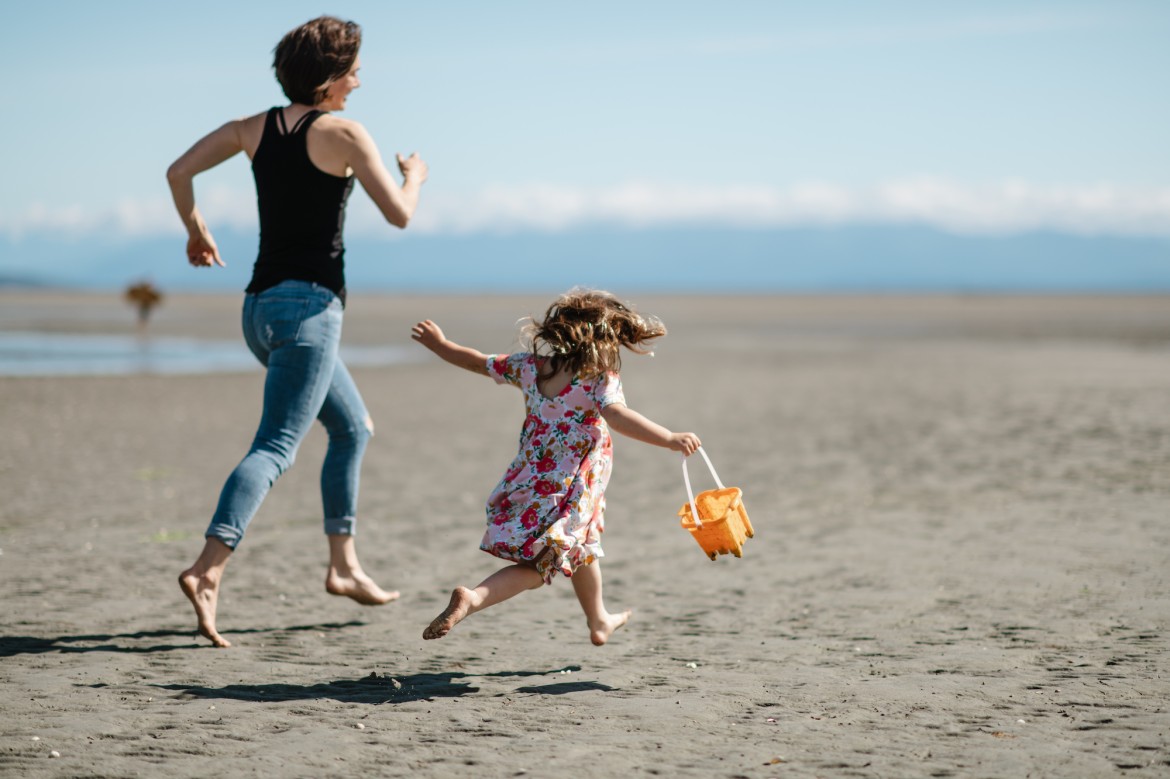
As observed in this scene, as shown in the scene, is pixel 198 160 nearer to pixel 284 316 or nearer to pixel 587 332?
pixel 284 316

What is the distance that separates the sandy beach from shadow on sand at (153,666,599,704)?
2 centimetres

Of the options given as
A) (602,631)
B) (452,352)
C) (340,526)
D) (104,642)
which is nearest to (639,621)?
(602,631)

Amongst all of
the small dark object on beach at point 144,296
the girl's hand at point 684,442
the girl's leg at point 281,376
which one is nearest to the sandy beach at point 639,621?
the girl's leg at point 281,376

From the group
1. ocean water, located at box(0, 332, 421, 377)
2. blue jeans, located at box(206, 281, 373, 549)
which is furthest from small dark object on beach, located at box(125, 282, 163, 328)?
blue jeans, located at box(206, 281, 373, 549)

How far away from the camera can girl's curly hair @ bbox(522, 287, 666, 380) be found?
4535 mm

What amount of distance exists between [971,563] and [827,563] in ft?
2.36

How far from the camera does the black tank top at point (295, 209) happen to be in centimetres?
463

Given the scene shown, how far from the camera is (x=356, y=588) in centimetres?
546

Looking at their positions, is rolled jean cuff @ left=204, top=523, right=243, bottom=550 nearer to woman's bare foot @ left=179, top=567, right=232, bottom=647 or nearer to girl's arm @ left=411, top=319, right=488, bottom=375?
woman's bare foot @ left=179, top=567, right=232, bottom=647

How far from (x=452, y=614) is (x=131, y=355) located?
75.3 ft

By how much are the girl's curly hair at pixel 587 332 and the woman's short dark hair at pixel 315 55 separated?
1.16m

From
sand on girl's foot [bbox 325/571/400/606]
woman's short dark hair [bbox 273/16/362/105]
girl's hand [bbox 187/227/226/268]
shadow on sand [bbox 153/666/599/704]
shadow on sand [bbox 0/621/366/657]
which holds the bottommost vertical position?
shadow on sand [bbox 0/621/366/657]

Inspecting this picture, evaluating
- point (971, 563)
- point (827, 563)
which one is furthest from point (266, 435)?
point (971, 563)

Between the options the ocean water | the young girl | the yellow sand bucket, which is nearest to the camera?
the yellow sand bucket
